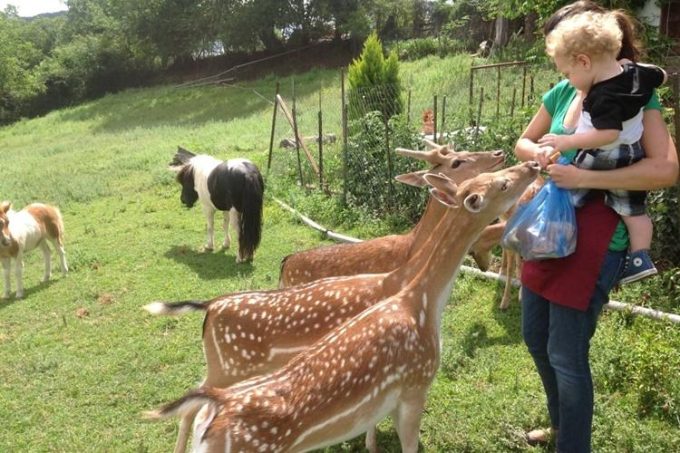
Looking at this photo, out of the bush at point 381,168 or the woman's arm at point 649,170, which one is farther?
the bush at point 381,168

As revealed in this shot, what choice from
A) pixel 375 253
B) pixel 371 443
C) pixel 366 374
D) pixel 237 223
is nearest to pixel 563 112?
pixel 366 374

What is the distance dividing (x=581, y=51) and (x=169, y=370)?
4377mm

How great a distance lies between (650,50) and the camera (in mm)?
8273

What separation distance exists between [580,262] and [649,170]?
50cm

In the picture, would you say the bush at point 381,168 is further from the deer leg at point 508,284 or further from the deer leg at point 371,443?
the deer leg at point 371,443

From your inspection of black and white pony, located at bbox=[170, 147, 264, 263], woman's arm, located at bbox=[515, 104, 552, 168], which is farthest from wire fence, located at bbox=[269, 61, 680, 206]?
woman's arm, located at bbox=[515, 104, 552, 168]

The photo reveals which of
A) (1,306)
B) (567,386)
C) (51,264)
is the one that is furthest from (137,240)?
(567,386)

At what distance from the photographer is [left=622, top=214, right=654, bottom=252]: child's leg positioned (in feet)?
8.61

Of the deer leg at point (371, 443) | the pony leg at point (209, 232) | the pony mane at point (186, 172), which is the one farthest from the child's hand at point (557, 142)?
the pony mane at point (186, 172)

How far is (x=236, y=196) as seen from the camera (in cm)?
843

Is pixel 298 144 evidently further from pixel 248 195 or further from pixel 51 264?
pixel 51 264

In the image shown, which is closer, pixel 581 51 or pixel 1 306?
pixel 581 51

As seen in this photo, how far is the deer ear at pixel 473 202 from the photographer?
3.20 meters

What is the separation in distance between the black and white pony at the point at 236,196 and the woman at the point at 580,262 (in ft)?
18.2
